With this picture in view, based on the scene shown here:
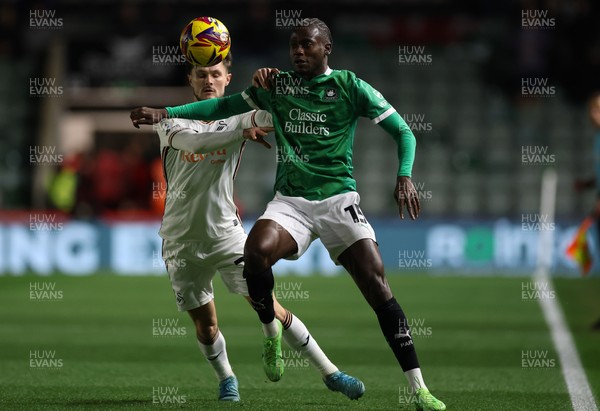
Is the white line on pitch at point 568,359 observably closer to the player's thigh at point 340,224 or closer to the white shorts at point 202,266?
the player's thigh at point 340,224

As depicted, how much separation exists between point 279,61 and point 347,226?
54.3 feet

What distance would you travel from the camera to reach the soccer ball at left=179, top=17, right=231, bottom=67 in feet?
22.8

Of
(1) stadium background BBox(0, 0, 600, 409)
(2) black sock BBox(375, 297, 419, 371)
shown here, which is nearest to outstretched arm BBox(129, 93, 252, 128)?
(2) black sock BBox(375, 297, 419, 371)

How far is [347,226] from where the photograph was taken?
6.38m

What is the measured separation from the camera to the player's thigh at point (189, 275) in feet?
23.5

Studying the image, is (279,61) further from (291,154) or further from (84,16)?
(291,154)

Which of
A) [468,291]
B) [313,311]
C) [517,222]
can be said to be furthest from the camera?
[517,222]

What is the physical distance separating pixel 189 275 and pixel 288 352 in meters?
2.79

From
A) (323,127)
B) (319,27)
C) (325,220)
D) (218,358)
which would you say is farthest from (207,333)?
(319,27)

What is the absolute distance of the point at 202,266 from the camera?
7.23 m

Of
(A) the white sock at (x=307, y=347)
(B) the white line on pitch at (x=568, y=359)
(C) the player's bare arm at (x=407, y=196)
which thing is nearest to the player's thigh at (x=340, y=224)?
(C) the player's bare arm at (x=407, y=196)

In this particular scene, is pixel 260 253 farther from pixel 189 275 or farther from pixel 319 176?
pixel 189 275

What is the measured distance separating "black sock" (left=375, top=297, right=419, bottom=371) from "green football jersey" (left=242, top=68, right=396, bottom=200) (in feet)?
2.51

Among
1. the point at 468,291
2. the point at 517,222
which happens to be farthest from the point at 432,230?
the point at 468,291
